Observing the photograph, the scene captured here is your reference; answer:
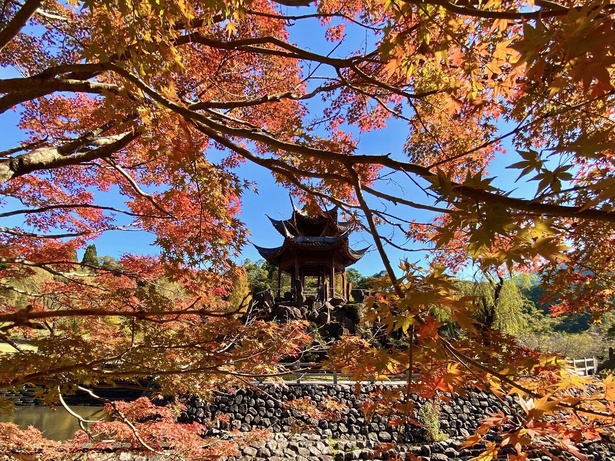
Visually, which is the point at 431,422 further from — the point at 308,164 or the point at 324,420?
the point at 308,164

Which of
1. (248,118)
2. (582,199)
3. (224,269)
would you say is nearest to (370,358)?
(582,199)

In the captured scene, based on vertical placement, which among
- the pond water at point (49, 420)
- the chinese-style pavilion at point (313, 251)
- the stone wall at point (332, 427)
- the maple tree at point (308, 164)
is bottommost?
the pond water at point (49, 420)

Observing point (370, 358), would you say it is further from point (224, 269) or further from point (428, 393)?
point (224, 269)

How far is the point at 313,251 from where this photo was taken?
46.9 ft

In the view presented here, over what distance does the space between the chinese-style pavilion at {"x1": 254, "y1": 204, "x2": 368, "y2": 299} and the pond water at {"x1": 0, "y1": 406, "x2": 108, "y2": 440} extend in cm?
742

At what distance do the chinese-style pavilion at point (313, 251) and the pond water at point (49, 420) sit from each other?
24.3ft

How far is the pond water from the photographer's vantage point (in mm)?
8630

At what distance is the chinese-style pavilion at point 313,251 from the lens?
45.7ft

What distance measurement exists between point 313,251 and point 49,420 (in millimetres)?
9506

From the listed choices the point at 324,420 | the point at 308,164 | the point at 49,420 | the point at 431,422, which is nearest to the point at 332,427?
the point at 324,420

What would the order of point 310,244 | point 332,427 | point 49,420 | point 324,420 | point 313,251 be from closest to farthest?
point 332,427 < point 324,420 < point 49,420 < point 310,244 < point 313,251

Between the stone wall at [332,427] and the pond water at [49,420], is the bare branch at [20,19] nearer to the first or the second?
the stone wall at [332,427]

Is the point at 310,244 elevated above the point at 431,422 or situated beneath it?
elevated above

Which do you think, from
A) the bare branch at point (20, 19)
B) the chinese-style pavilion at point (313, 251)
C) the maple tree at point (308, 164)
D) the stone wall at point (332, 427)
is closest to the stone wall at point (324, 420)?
the stone wall at point (332, 427)
